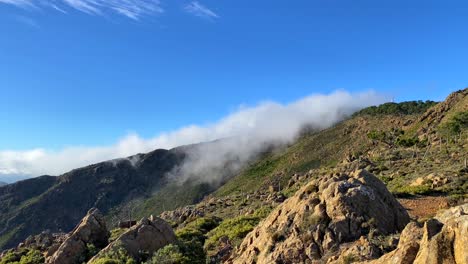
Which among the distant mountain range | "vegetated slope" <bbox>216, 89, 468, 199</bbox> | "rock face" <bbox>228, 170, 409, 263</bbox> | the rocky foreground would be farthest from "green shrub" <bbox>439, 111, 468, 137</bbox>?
"rock face" <bbox>228, 170, 409, 263</bbox>

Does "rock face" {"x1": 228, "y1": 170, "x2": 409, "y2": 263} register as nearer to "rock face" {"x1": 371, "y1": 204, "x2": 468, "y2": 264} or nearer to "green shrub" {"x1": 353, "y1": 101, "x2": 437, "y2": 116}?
"rock face" {"x1": 371, "y1": 204, "x2": 468, "y2": 264}

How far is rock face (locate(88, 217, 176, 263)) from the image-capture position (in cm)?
2664

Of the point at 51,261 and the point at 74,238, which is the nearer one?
the point at 51,261

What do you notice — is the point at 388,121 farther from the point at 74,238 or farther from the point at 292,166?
the point at 74,238

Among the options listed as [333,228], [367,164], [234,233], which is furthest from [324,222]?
[367,164]

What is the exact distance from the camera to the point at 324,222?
18984 millimetres

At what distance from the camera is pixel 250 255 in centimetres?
2038

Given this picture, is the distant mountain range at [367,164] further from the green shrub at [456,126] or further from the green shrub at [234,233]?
the green shrub at [456,126]

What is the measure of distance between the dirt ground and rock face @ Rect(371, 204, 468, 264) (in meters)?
19.1

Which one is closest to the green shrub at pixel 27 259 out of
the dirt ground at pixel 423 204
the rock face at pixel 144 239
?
the rock face at pixel 144 239

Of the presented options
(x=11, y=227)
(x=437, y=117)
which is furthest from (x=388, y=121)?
(x=11, y=227)

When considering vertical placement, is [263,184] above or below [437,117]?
below

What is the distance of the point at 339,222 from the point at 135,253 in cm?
1474

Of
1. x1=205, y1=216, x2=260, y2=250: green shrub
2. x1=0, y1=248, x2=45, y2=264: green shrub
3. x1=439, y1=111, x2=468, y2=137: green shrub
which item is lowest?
x1=0, y1=248, x2=45, y2=264: green shrub
